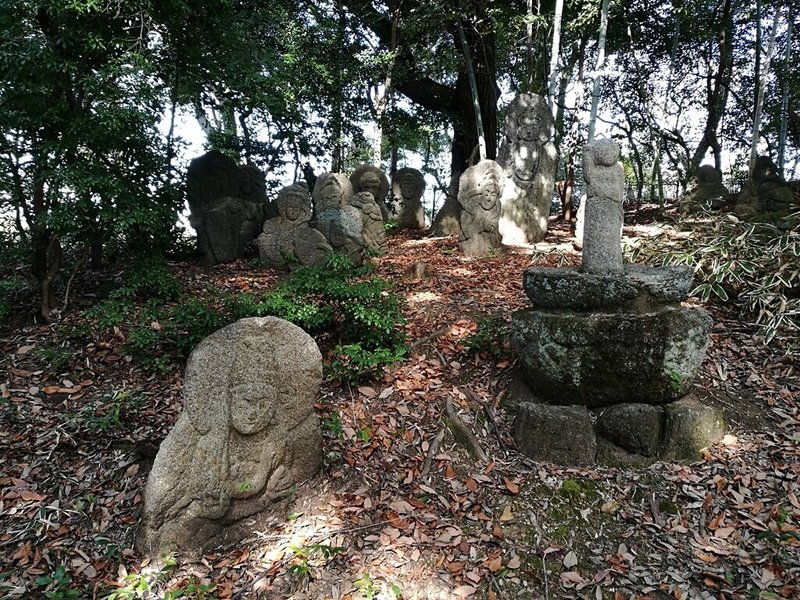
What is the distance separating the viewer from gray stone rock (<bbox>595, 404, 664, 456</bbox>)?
3.79 m

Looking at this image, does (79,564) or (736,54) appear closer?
(79,564)

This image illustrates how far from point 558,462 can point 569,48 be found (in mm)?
15238

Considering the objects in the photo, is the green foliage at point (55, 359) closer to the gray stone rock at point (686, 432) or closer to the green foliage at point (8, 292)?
the green foliage at point (8, 292)

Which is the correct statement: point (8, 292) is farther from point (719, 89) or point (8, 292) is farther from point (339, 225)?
point (719, 89)

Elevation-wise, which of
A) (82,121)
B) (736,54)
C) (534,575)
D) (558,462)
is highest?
(736,54)

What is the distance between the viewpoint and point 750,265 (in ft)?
18.5

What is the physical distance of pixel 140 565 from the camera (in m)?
3.07

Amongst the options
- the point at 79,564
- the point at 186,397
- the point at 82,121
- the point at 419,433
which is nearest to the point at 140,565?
the point at 79,564

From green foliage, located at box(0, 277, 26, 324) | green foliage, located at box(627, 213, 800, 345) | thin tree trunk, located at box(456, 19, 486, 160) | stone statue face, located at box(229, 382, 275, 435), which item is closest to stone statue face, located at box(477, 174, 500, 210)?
green foliage, located at box(627, 213, 800, 345)

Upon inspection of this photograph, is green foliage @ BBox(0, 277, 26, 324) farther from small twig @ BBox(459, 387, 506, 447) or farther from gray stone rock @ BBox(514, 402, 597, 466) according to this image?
gray stone rock @ BBox(514, 402, 597, 466)

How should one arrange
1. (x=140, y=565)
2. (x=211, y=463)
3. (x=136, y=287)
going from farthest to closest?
(x=136, y=287) < (x=211, y=463) < (x=140, y=565)

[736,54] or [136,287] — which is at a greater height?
[736,54]

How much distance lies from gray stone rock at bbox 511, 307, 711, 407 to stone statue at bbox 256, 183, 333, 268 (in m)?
4.53

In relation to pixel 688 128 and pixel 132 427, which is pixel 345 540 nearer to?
pixel 132 427
